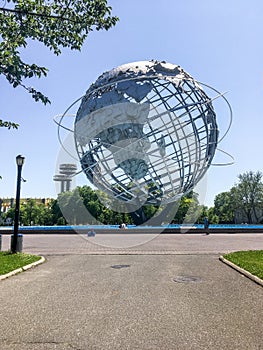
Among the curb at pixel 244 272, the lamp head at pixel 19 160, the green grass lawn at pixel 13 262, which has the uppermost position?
the lamp head at pixel 19 160

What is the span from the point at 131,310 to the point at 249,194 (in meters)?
71.6

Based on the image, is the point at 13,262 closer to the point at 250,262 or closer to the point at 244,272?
the point at 244,272

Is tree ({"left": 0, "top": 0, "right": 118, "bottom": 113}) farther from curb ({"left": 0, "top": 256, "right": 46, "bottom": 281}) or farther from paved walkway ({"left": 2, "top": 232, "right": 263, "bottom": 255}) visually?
paved walkway ({"left": 2, "top": 232, "right": 263, "bottom": 255})

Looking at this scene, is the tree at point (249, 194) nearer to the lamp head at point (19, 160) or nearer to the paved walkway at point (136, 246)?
the paved walkway at point (136, 246)

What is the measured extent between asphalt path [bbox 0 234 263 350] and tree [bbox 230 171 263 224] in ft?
219

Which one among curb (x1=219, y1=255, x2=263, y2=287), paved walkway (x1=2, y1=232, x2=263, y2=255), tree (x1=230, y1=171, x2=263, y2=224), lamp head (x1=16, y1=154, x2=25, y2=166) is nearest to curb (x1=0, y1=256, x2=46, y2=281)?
paved walkway (x1=2, y1=232, x2=263, y2=255)

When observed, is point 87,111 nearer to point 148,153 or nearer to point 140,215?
point 148,153

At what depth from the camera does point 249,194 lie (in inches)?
2854

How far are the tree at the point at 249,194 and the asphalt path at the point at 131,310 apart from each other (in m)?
66.7

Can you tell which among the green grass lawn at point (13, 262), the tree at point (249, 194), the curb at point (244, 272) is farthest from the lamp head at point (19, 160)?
the tree at point (249, 194)

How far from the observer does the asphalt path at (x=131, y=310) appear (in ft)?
13.5

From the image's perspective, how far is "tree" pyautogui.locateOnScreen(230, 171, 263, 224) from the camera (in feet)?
236

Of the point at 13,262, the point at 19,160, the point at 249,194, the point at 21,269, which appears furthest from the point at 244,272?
the point at 249,194

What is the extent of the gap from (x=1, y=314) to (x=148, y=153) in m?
21.4
